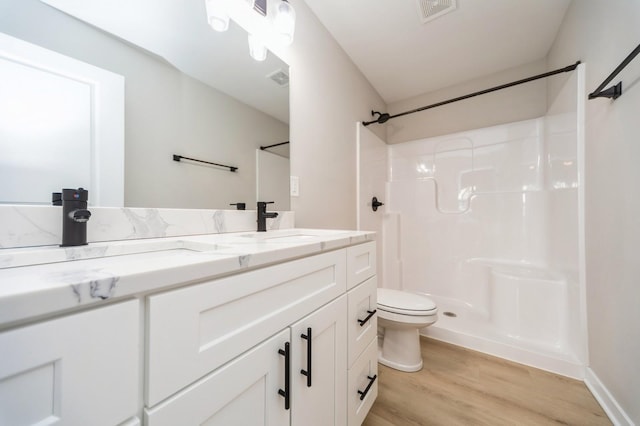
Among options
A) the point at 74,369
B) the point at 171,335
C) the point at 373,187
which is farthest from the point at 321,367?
the point at 373,187

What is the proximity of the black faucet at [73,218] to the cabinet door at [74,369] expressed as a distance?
15.8 inches

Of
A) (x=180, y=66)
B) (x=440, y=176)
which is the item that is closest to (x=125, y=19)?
(x=180, y=66)

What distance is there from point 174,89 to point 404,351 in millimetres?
1900

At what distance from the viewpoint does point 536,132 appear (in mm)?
1974

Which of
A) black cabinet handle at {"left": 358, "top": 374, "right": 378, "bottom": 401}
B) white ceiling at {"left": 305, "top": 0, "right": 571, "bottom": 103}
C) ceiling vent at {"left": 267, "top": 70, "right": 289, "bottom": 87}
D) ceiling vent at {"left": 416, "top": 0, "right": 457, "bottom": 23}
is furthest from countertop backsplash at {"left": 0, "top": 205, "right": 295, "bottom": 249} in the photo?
ceiling vent at {"left": 416, "top": 0, "right": 457, "bottom": 23}

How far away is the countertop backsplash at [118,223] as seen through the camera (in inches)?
21.6

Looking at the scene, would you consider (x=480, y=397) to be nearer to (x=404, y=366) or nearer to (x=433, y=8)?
(x=404, y=366)

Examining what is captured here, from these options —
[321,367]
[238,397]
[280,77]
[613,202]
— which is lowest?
[321,367]

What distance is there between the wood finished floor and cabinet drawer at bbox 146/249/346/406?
40.1 inches

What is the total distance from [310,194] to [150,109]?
0.90 metres

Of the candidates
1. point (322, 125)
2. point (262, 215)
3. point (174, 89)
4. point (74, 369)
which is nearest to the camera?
point (74, 369)

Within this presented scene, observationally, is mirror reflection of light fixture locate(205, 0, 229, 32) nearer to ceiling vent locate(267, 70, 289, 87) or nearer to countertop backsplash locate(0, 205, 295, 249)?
ceiling vent locate(267, 70, 289, 87)

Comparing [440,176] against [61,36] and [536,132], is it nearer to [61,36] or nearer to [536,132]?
[536,132]

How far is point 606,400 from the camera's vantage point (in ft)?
3.89
